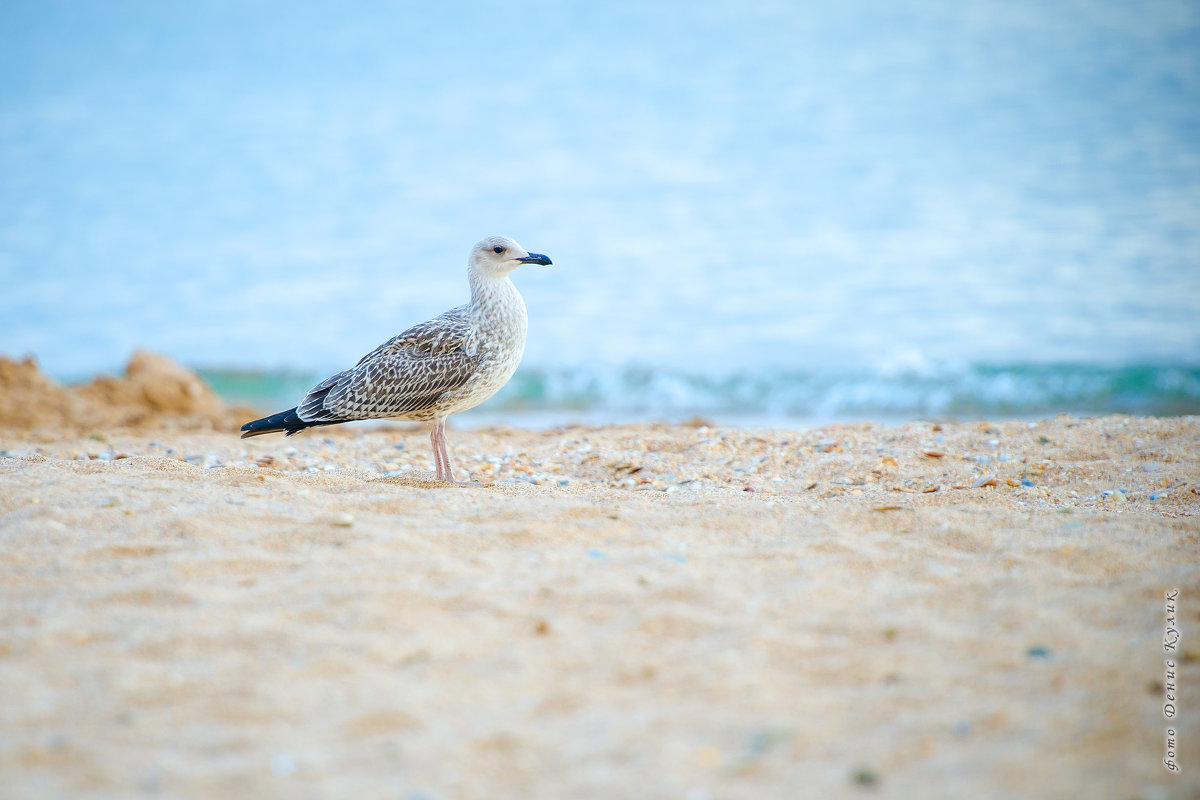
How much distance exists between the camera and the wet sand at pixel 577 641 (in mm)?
2207

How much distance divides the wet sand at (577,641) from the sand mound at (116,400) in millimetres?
3833

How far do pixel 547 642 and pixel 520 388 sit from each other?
908 centimetres

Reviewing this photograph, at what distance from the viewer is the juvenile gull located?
544 cm

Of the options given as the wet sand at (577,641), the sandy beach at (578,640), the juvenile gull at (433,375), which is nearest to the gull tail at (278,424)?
the juvenile gull at (433,375)

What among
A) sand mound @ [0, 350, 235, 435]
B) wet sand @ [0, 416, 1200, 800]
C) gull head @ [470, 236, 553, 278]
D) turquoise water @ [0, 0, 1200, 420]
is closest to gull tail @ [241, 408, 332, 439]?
wet sand @ [0, 416, 1200, 800]

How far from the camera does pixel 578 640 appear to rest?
9.27 ft

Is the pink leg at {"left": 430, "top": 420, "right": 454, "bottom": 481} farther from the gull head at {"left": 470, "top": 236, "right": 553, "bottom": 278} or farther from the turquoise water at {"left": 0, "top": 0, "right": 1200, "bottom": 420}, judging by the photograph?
the turquoise water at {"left": 0, "top": 0, "right": 1200, "bottom": 420}

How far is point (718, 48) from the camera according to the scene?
30.4m

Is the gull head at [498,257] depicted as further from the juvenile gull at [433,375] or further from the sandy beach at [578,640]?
the sandy beach at [578,640]

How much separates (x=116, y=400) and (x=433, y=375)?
5.11 meters

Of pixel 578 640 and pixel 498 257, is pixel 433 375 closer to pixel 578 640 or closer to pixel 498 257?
pixel 498 257

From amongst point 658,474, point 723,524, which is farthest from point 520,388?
point 723,524

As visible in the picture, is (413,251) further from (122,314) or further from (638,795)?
(638,795)

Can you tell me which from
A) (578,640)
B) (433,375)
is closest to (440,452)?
(433,375)
